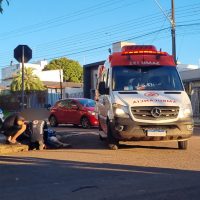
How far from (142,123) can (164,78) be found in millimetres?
1851

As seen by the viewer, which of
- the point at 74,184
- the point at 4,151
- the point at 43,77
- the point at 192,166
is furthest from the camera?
the point at 43,77

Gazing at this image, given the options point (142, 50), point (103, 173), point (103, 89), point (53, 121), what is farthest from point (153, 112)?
point (53, 121)

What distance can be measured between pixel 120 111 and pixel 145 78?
152 cm

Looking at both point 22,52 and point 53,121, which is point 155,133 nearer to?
point 22,52

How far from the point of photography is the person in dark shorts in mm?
14055

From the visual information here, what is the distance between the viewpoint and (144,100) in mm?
12500

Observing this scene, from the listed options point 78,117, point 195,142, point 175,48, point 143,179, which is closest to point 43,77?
point 175,48

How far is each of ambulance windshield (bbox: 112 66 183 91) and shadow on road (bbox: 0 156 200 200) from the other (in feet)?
10.7

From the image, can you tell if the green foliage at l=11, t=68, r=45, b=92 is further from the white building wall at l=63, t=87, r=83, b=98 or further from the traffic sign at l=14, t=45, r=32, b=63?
the traffic sign at l=14, t=45, r=32, b=63

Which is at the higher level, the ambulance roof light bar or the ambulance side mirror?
the ambulance roof light bar

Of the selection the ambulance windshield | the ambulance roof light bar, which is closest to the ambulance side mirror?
the ambulance windshield

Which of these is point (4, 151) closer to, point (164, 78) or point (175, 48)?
point (164, 78)

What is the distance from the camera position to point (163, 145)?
14258 millimetres

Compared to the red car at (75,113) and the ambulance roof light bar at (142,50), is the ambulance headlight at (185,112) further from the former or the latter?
the red car at (75,113)
